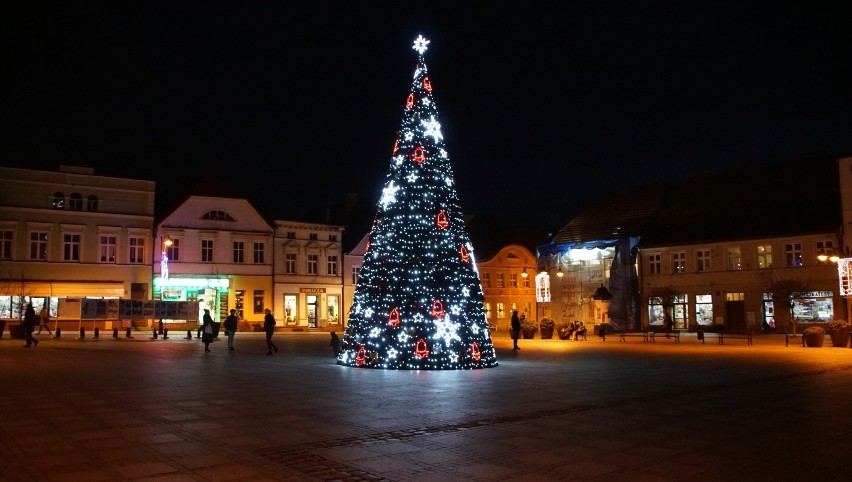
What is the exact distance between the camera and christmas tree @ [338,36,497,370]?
19.6 metres

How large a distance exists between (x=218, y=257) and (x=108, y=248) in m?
7.71

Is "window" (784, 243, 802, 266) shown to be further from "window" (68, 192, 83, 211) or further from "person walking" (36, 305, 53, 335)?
"window" (68, 192, 83, 211)

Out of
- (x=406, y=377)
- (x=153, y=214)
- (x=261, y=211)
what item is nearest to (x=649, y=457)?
(x=406, y=377)

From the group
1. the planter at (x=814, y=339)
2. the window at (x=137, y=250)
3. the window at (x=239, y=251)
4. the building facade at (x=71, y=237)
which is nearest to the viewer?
the planter at (x=814, y=339)

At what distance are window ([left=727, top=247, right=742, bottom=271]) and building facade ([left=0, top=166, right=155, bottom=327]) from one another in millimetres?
38889

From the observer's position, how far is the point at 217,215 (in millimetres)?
54312

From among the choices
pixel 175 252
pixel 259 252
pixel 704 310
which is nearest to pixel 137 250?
pixel 175 252

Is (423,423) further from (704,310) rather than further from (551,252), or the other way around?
(551,252)

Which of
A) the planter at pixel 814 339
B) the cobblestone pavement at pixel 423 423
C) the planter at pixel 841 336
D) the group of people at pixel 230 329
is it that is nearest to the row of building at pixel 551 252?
the planter at pixel 841 336

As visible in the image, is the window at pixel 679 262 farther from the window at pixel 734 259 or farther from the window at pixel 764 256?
the window at pixel 764 256

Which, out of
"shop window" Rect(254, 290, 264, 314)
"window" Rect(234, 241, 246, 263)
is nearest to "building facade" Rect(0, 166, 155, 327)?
"window" Rect(234, 241, 246, 263)

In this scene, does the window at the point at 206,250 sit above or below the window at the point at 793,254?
above

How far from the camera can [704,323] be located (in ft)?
151

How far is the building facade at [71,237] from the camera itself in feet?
151
